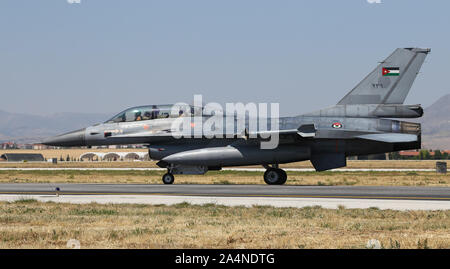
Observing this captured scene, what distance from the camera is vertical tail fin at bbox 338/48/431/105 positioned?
88.4 feet

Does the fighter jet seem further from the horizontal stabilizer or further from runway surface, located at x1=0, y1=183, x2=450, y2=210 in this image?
runway surface, located at x1=0, y1=183, x2=450, y2=210

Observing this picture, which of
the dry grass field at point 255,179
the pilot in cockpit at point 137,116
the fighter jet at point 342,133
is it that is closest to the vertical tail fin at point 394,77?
the fighter jet at point 342,133

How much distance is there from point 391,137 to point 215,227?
14.8m

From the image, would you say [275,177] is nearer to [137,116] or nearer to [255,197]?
[137,116]

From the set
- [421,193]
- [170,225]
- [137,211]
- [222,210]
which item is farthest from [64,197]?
[421,193]

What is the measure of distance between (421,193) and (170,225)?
11478mm

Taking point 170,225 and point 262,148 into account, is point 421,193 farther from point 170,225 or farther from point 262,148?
point 170,225

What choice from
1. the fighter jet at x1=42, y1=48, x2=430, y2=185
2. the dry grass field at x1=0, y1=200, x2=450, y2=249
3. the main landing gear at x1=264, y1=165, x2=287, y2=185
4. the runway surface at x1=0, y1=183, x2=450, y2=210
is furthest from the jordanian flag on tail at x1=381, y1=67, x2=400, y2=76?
the dry grass field at x1=0, y1=200, x2=450, y2=249

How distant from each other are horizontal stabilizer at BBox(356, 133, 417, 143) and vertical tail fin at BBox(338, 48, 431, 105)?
163 cm

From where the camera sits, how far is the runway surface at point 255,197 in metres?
18.4

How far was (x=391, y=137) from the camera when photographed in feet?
85.7

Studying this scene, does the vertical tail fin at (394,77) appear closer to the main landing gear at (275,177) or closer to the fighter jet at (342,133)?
the fighter jet at (342,133)

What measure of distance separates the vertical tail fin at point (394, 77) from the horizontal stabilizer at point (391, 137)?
163cm

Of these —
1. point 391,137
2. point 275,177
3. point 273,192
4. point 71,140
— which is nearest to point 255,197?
point 273,192
